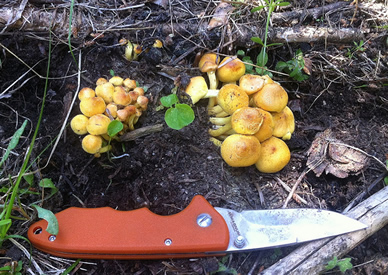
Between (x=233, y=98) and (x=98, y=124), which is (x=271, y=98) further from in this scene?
(x=98, y=124)

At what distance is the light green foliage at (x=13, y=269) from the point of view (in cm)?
188

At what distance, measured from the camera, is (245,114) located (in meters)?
2.34

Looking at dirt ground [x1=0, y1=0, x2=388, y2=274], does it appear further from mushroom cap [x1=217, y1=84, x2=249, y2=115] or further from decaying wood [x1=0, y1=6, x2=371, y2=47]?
mushroom cap [x1=217, y1=84, x2=249, y2=115]

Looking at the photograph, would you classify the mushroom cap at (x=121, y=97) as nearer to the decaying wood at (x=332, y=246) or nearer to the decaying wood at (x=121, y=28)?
the decaying wood at (x=121, y=28)

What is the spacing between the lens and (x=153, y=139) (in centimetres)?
258

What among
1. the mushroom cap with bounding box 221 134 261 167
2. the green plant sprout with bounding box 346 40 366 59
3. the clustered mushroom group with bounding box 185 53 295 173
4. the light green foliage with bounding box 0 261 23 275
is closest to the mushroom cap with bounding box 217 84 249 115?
the clustered mushroom group with bounding box 185 53 295 173

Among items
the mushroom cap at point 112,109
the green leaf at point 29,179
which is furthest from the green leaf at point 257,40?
the green leaf at point 29,179

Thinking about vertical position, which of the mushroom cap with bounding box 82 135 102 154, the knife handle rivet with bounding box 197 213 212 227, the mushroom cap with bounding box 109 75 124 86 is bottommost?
the knife handle rivet with bounding box 197 213 212 227

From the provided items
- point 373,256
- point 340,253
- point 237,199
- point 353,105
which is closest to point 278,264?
point 340,253

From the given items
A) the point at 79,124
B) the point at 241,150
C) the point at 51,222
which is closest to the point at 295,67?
the point at 241,150

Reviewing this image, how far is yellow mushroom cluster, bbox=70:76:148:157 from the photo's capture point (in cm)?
235

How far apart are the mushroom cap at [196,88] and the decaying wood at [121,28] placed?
1.48ft

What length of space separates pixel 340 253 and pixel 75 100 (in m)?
2.20

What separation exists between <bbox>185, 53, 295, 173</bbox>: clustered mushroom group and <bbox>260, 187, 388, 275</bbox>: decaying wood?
62 cm
